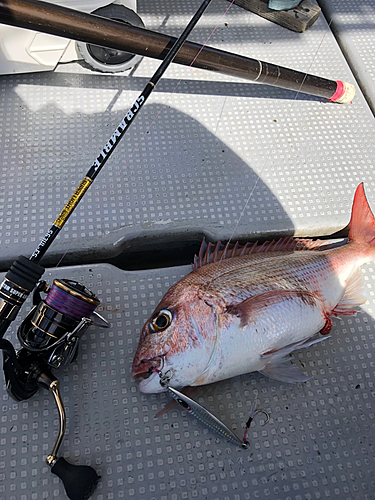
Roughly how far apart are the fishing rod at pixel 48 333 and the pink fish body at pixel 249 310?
221mm

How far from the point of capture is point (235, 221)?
67.5 inches

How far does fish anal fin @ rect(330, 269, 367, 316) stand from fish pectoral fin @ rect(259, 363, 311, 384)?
0.26m

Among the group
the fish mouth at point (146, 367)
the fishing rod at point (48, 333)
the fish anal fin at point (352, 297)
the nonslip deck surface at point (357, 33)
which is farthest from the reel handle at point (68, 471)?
the nonslip deck surface at point (357, 33)

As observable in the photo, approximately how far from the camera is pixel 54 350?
3.98ft

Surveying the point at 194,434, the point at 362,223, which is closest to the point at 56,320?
the point at 194,434

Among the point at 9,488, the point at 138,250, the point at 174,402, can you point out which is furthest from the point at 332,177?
the point at 9,488

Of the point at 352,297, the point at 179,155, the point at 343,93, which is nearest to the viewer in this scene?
the point at 352,297

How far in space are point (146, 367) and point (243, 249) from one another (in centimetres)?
55

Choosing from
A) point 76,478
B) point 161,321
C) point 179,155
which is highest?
point 179,155

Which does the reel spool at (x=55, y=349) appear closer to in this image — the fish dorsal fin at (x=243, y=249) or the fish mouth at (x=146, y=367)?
the fish mouth at (x=146, y=367)

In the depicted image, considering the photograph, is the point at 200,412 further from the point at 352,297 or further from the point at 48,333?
the point at 352,297

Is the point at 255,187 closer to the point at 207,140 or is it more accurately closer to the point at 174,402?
the point at 207,140

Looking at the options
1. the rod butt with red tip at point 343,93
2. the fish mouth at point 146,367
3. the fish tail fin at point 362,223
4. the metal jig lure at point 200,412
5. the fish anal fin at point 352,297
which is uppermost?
the rod butt with red tip at point 343,93

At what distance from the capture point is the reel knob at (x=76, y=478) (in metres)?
1.11
